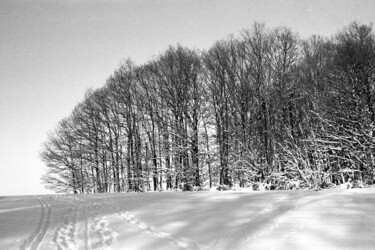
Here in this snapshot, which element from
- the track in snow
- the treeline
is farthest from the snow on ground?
the treeline

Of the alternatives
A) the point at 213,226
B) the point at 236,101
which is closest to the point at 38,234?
the point at 213,226

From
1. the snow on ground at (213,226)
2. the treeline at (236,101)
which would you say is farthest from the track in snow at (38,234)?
the treeline at (236,101)

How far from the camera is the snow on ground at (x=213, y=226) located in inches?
237

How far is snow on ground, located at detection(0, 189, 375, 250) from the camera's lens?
6027mm

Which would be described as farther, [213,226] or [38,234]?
[38,234]

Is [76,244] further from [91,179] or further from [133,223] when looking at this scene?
[91,179]

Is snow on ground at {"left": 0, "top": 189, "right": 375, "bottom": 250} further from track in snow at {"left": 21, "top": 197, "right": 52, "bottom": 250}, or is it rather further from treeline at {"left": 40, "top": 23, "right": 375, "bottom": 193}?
treeline at {"left": 40, "top": 23, "right": 375, "bottom": 193}

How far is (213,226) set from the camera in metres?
7.39

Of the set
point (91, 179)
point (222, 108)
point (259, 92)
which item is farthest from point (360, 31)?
point (91, 179)

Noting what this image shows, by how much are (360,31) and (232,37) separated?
31.2 feet

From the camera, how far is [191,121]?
26.4 metres

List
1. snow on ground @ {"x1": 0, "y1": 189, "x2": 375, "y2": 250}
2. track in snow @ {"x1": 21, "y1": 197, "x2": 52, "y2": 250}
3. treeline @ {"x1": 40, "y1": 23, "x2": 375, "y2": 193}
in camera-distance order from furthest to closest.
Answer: treeline @ {"x1": 40, "y1": 23, "x2": 375, "y2": 193} → track in snow @ {"x1": 21, "y1": 197, "x2": 52, "y2": 250} → snow on ground @ {"x1": 0, "y1": 189, "x2": 375, "y2": 250}

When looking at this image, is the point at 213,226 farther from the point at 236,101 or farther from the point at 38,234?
the point at 236,101

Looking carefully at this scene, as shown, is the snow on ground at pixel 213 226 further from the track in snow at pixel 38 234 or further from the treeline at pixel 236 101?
the treeline at pixel 236 101
